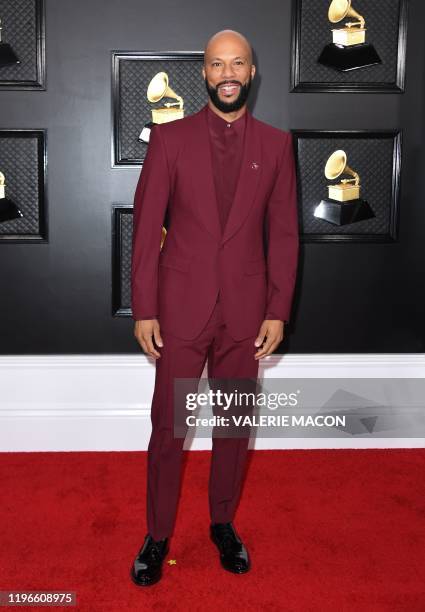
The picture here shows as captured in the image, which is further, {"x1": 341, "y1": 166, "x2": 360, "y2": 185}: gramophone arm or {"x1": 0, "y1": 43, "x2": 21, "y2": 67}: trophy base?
{"x1": 341, "y1": 166, "x2": 360, "y2": 185}: gramophone arm

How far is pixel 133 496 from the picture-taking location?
9.96ft

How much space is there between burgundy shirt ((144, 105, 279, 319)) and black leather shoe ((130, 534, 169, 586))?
80cm

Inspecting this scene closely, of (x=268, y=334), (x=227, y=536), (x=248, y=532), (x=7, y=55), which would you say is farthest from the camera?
(x=7, y=55)

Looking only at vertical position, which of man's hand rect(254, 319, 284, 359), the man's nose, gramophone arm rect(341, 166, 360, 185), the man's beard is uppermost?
the man's nose

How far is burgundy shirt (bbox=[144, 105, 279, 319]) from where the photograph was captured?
232 centimetres

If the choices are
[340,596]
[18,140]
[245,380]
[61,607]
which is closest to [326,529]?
[340,596]

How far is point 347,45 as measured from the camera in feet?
10.4

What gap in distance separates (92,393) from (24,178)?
3.40ft

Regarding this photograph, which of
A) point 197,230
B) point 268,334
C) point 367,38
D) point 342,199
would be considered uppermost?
point 367,38

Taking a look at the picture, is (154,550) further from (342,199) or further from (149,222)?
(342,199)

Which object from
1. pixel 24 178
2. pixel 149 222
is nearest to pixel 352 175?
pixel 149 222

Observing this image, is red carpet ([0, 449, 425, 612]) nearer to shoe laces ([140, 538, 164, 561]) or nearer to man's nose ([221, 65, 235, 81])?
shoe laces ([140, 538, 164, 561])

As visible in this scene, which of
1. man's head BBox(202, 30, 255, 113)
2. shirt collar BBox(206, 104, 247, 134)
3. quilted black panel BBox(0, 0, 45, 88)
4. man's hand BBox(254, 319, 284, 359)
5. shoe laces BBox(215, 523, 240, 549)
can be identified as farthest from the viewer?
Answer: quilted black panel BBox(0, 0, 45, 88)

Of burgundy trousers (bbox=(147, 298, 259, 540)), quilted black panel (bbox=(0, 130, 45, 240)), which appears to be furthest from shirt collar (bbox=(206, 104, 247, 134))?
quilted black panel (bbox=(0, 130, 45, 240))
